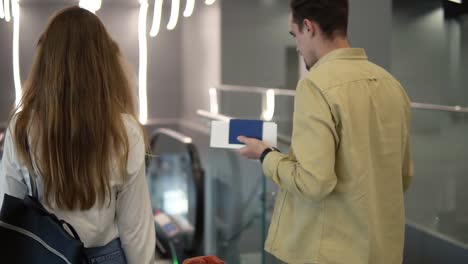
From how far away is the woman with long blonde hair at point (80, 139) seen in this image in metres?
1.67

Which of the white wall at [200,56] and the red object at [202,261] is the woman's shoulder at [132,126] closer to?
the red object at [202,261]

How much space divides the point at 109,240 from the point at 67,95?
1.58ft

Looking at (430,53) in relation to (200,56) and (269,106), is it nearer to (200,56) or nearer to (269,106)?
(269,106)

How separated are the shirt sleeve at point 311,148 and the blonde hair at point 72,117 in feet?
1.73

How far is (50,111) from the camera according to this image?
1659 millimetres

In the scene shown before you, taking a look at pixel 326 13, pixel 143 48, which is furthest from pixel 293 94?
pixel 326 13

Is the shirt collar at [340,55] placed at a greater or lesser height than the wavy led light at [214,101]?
greater

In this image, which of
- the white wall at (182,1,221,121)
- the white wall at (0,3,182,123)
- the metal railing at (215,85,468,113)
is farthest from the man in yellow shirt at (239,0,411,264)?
the white wall at (0,3,182,123)

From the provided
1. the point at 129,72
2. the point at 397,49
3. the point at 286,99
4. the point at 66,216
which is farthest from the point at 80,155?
the point at 286,99

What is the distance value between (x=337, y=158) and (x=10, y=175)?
102 centimetres

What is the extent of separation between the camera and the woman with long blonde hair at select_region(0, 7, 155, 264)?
167cm

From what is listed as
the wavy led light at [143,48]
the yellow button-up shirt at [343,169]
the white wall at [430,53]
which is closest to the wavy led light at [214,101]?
the wavy led light at [143,48]

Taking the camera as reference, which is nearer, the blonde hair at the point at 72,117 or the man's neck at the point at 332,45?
the blonde hair at the point at 72,117

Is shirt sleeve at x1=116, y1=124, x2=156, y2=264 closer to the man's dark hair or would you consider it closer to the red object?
the red object
